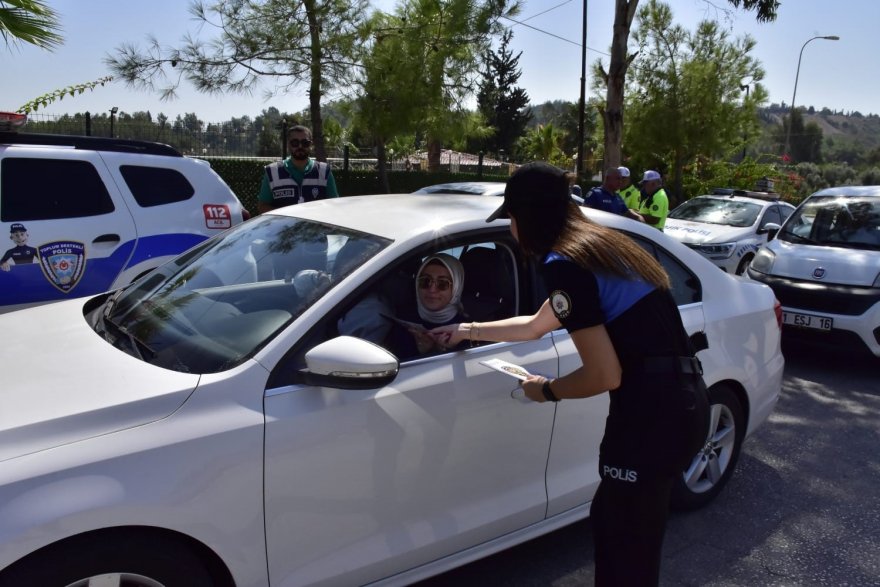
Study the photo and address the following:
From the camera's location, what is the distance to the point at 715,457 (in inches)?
144

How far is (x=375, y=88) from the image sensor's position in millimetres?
11594

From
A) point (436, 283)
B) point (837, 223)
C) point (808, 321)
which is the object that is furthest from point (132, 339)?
point (837, 223)

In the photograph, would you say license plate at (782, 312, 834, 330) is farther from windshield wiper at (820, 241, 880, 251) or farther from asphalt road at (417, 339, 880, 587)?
asphalt road at (417, 339, 880, 587)

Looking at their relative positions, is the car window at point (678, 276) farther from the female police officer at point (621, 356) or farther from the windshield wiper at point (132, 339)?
the windshield wiper at point (132, 339)

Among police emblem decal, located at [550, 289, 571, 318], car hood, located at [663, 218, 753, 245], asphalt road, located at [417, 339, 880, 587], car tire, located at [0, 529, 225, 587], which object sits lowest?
asphalt road, located at [417, 339, 880, 587]

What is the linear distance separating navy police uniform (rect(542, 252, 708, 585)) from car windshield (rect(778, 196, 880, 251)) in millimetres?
5976

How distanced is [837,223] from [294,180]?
5556mm

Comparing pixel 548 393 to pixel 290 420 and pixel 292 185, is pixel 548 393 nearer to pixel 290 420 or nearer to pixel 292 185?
pixel 290 420

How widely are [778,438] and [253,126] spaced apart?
10659 millimetres

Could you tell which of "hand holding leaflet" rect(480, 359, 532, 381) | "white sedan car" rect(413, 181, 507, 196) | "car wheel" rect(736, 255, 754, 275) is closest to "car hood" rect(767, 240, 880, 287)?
"white sedan car" rect(413, 181, 507, 196)

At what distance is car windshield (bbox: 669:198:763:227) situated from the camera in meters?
11.3

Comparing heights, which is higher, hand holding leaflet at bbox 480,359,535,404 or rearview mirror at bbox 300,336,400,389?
rearview mirror at bbox 300,336,400,389

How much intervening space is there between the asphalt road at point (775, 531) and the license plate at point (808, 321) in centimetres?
138

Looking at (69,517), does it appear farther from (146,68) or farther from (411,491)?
(146,68)
